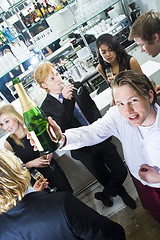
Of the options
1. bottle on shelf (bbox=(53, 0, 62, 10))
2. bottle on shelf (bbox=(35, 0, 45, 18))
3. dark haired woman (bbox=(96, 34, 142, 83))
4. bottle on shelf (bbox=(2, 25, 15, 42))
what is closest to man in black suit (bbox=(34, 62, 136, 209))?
dark haired woman (bbox=(96, 34, 142, 83))

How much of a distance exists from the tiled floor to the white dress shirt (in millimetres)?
846

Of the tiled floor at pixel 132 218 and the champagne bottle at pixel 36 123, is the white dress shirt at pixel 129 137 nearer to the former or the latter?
the champagne bottle at pixel 36 123

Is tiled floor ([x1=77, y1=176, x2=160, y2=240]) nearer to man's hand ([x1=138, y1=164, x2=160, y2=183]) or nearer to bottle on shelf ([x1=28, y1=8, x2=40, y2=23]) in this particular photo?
man's hand ([x1=138, y1=164, x2=160, y2=183])

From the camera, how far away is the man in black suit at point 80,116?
5.51 ft

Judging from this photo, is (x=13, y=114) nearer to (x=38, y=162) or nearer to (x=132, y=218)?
(x=38, y=162)

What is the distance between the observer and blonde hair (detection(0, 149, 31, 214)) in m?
0.94

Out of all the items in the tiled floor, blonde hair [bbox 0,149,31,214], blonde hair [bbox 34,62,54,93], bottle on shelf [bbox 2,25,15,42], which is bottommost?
the tiled floor

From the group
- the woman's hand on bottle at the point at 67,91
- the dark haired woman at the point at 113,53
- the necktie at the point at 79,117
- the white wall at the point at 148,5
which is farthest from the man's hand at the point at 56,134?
the white wall at the point at 148,5

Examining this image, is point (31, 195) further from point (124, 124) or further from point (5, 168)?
point (124, 124)

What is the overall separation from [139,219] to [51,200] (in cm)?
151

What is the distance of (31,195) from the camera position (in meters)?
0.98

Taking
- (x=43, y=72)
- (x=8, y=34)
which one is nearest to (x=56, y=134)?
(x=43, y=72)

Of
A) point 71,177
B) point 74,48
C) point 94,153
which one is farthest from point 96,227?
point 74,48

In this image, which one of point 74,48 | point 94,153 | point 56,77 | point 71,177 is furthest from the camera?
Result: point 74,48
